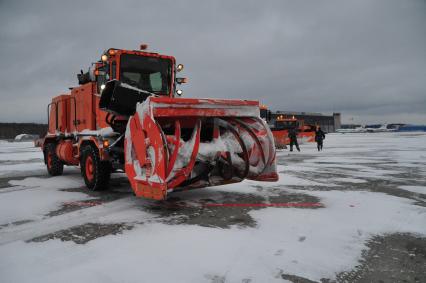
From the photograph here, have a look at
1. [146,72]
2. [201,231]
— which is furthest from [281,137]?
[201,231]

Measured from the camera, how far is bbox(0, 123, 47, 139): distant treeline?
48125 mm

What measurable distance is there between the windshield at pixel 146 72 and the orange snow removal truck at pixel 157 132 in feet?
0.06

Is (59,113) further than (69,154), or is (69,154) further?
(59,113)

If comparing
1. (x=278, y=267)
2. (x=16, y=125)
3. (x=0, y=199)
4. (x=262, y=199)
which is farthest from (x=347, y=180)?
(x=16, y=125)

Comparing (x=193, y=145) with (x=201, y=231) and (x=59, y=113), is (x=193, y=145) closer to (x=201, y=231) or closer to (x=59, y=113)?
(x=201, y=231)

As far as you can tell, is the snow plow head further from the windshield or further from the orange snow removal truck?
the windshield

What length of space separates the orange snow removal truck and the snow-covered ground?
0.47m

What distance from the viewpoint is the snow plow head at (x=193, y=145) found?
4.55 meters

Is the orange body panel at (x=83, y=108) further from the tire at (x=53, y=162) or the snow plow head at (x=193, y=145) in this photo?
the snow plow head at (x=193, y=145)

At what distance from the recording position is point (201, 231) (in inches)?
151

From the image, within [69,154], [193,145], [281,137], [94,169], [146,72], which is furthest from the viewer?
[281,137]

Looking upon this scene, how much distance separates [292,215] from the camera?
4.56 meters

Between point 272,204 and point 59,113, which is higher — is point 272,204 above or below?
below

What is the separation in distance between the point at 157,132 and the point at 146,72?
8.34 ft
